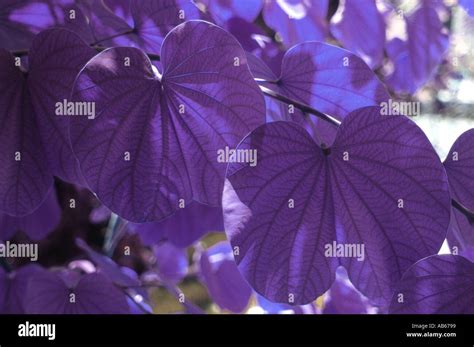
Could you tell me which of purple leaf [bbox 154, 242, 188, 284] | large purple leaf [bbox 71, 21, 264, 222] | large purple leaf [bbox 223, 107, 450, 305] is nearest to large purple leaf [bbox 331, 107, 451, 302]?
large purple leaf [bbox 223, 107, 450, 305]

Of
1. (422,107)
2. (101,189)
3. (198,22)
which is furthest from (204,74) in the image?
(422,107)

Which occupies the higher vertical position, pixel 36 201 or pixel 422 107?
pixel 422 107

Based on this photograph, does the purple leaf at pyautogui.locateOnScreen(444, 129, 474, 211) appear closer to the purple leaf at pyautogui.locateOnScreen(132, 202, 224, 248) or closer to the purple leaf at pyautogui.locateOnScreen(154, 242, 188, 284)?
the purple leaf at pyautogui.locateOnScreen(132, 202, 224, 248)

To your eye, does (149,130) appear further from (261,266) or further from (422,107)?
(422,107)

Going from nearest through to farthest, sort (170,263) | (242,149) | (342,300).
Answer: (242,149) < (342,300) < (170,263)

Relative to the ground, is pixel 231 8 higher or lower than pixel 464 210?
higher

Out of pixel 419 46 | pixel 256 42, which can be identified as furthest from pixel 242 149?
pixel 419 46

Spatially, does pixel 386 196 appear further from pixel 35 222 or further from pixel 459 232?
pixel 35 222
